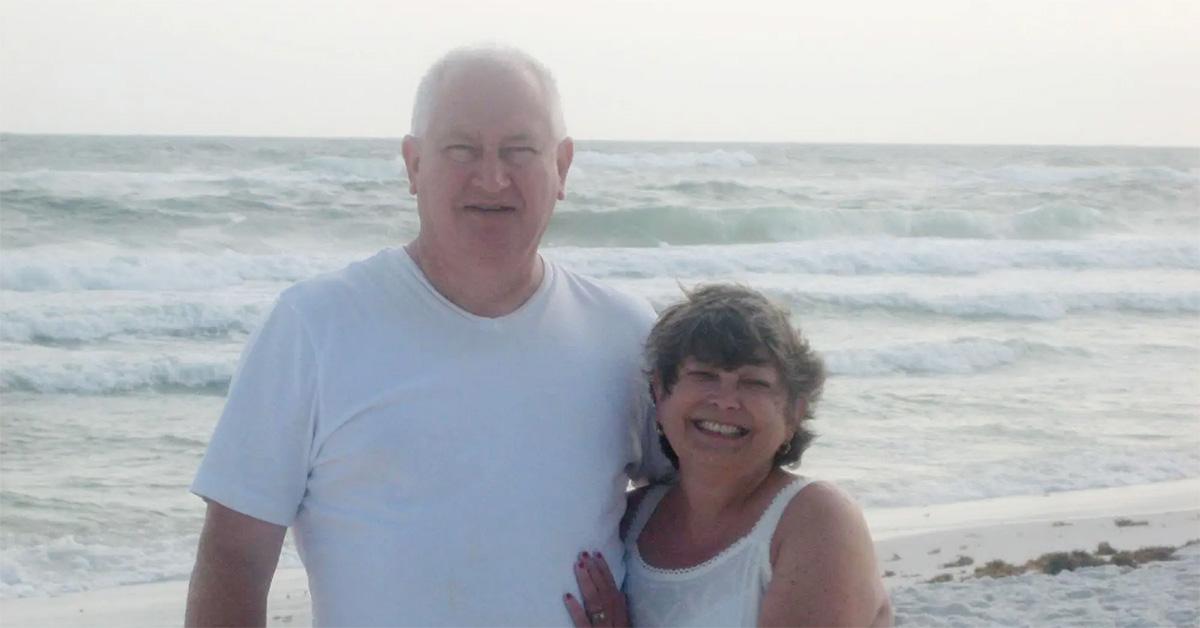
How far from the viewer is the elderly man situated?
2.46 m

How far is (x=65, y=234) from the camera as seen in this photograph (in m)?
21.0

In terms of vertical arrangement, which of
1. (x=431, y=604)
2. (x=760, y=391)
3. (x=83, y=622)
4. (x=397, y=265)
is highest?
(x=397, y=265)

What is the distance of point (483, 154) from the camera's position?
8.50 feet

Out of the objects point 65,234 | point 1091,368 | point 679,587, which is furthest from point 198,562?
point 65,234

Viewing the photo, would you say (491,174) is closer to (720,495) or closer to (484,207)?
(484,207)

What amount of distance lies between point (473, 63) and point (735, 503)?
1.00 metres

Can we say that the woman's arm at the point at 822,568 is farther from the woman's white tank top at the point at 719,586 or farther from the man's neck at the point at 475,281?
the man's neck at the point at 475,281

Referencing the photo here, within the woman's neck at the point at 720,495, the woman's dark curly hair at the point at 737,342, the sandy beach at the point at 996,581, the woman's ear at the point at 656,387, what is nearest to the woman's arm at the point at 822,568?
the woman's neck at the point at 720,495

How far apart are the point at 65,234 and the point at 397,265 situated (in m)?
20.0

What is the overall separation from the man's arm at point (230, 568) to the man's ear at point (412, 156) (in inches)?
Result: 28.4

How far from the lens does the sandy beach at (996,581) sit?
260 inches

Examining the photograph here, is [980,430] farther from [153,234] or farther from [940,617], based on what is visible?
[153,234]

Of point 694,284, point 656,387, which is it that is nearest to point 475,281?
point 656,387

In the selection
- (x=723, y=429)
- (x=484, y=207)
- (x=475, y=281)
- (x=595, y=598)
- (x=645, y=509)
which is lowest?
(x=595, y=598)
